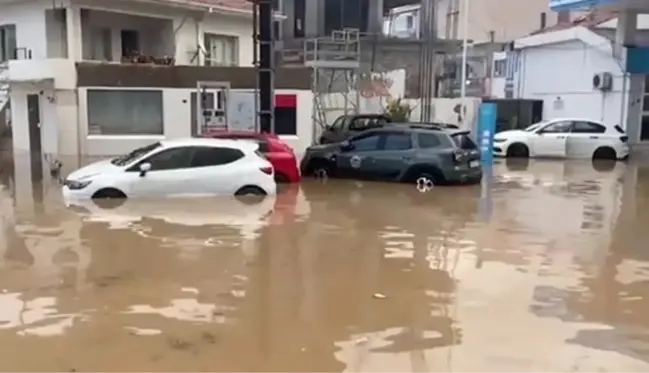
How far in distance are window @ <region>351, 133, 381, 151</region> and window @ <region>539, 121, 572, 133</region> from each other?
33.7 ft

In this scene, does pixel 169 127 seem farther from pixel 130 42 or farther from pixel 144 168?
pixel 144 168

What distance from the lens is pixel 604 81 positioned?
29.2m

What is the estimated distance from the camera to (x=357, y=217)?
1393 centimetres

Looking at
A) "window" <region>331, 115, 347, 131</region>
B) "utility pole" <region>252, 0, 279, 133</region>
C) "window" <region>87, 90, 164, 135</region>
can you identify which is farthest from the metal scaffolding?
"window" <region>87, 90, 164, 135</region>

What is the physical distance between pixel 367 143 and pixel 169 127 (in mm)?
9174

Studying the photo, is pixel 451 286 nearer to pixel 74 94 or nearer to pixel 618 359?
pixel 618 359

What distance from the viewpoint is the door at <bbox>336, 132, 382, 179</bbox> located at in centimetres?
1912

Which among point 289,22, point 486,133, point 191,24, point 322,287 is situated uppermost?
point 289,22

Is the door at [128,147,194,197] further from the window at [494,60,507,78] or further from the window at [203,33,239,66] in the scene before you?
the window at [494,60,507,78]

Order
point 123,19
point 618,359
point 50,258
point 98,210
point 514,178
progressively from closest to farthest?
point 618,359 → point 50,258 → point 98,210 → point 514,178 → point 123,19

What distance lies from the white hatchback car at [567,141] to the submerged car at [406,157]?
28.0 feet

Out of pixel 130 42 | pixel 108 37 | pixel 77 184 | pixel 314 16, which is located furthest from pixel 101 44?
pixel 77 184

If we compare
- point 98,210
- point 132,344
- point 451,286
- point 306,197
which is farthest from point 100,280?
point 306,197

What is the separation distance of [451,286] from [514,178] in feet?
40.1
